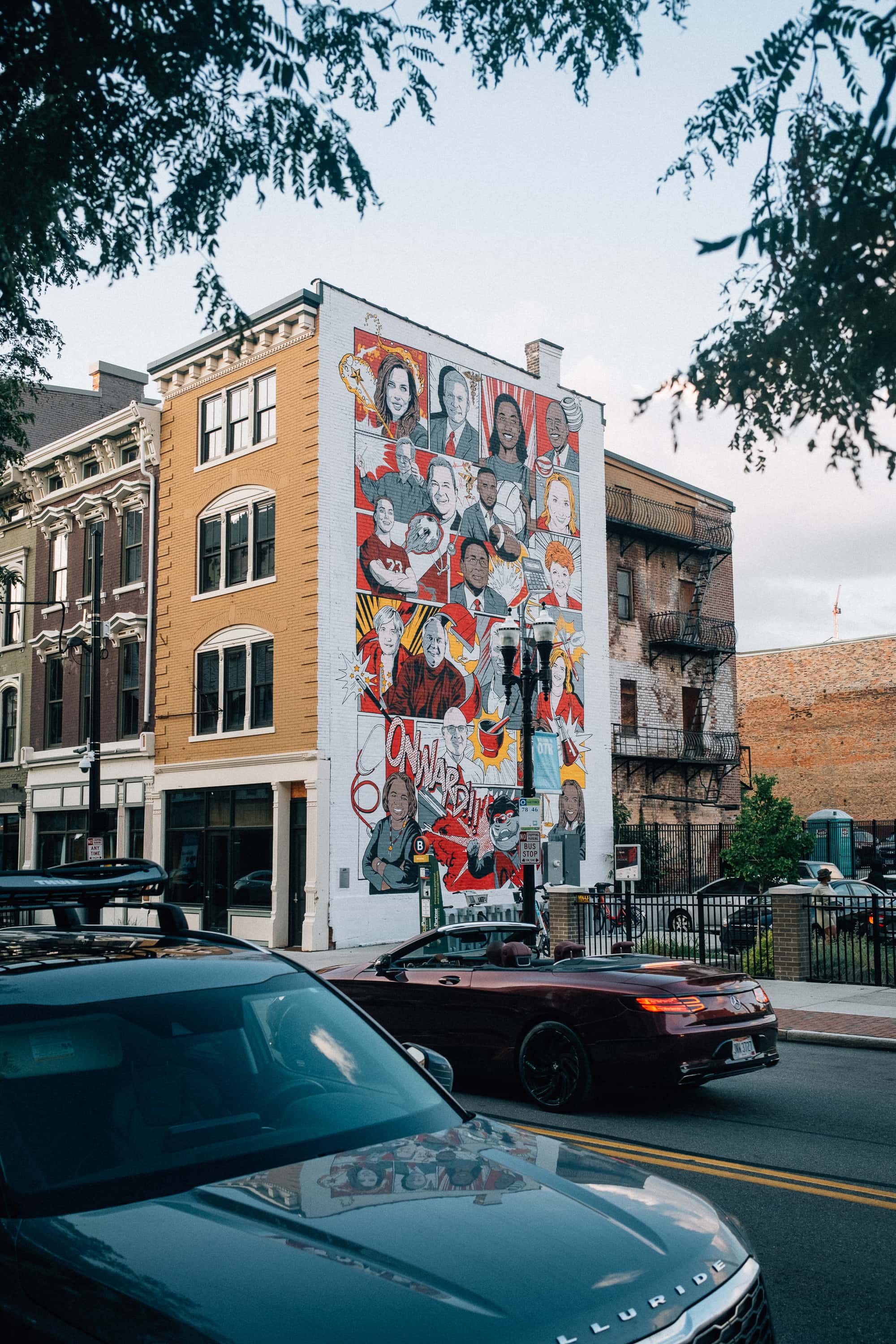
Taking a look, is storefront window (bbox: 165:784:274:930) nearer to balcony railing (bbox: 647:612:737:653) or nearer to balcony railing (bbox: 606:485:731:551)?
balcony railing (bbox: 606:485:731:551)

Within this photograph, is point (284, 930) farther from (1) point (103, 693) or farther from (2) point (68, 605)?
(2) point (68, 605)

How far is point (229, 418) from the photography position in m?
30.7

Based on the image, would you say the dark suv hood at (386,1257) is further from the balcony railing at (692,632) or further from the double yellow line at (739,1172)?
the balcony railing at (692,632)

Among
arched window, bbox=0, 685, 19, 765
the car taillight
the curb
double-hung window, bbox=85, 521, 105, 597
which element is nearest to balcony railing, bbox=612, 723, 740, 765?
double-hung window, bbox=85, 521, 105, 597

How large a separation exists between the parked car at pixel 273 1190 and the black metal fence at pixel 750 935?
13247mm

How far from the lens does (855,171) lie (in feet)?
19.9

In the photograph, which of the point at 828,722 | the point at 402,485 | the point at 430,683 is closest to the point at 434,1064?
the point at 430,683

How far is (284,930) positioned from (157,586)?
1046 cm

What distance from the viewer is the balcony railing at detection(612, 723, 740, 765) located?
37500mm

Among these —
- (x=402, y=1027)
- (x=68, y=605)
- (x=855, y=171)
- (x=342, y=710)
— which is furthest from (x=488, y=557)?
(x=855, y=171)

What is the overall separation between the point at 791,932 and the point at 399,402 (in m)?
17.1

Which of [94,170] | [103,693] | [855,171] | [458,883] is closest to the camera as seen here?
[855,171]

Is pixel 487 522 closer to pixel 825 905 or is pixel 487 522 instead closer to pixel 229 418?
pixel 229 418

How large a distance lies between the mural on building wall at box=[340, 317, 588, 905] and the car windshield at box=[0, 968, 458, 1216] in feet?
76.7
